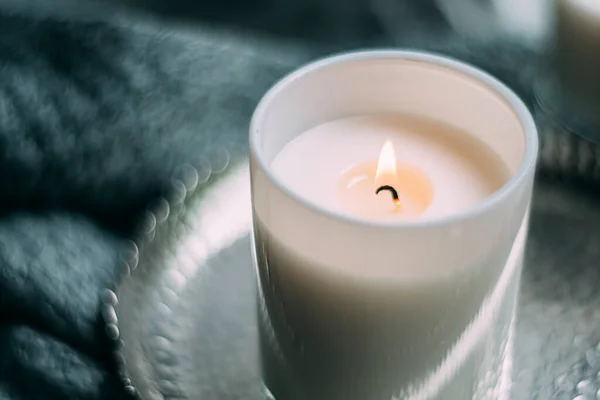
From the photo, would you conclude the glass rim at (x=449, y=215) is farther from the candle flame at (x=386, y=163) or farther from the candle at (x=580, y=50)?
the candle at (x=580, y=50)

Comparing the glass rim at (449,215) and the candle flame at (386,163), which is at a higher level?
the glass rim at (449,215)

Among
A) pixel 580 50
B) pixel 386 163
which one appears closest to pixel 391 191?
pixel 386 163

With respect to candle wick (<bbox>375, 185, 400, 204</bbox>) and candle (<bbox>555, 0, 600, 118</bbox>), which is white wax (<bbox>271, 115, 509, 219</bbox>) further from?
candle (<bbox>555, 0, 600, 118</bbox>)

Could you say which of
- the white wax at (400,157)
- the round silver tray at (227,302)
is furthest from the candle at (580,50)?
the white wax at (400,157)

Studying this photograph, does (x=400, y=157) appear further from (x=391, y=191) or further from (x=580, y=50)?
(x=580, y=50)

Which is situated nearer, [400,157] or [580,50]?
[400,157]

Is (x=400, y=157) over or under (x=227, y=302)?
over

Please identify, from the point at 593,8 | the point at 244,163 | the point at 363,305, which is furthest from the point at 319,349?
the point at 593,8
